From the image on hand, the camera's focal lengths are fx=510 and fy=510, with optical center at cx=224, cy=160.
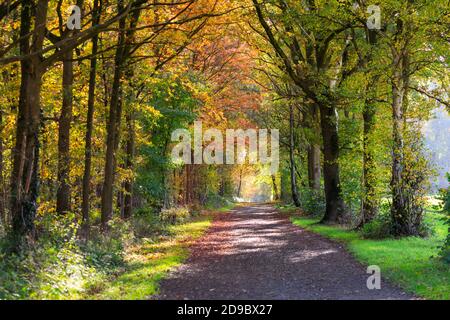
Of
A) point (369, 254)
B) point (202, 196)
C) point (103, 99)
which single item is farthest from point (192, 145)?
point (369, 254)

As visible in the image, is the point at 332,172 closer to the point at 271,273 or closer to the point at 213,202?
the point at 271,273

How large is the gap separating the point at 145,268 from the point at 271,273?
2.98 meters

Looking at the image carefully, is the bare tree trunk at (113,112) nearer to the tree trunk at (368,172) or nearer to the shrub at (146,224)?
the shrub at (146,224)

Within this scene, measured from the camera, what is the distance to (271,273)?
37.4 feet

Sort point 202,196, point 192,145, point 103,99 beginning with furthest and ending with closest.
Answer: point 202,196 < point 192,145 < point 103,99

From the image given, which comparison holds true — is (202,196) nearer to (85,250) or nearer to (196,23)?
(196,23)

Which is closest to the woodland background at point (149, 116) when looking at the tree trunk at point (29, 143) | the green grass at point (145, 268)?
the tree trunk at point (29, 143)

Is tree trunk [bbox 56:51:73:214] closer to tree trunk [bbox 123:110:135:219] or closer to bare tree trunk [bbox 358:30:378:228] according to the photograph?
tree trunk [bbox 123:110:135:219]

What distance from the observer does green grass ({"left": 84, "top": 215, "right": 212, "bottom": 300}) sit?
9.09m

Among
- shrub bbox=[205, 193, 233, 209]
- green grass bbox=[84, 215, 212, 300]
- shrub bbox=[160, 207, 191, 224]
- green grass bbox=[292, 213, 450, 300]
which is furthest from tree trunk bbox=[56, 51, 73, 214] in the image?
shrub bbox=[205, 193, 233, 209]

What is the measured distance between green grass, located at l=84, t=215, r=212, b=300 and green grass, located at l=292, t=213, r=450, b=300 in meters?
4.80

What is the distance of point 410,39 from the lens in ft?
52.2

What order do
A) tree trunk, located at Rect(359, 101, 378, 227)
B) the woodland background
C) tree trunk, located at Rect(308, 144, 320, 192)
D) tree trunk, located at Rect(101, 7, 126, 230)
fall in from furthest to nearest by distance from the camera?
tree trunk, located at Rect(308, 144, 320, 192), tree trunk, located at Rect(359, 101, 378, 227), tree trunk, located at Rect(101, 7, 126, 230), the woodland background
